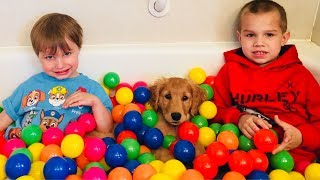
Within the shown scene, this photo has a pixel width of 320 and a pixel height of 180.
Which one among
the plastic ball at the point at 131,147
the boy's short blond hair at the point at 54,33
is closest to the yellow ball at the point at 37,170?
the plastic ball at the point at 131,147

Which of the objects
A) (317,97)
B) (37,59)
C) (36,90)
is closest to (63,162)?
(36,90)

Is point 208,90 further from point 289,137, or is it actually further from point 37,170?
point 37,170

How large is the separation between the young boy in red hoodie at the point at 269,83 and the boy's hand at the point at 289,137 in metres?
0.04

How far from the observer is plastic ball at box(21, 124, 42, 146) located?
4.26ft

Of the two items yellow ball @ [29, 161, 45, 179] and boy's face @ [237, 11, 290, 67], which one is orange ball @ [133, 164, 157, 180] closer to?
yellow ball @ [29, 161, 45, 179]

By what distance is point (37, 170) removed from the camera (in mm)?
1150

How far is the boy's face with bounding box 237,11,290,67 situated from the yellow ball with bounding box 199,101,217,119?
24cm

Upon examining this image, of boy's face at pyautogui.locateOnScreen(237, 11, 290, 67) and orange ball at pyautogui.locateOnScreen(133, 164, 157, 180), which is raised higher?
boy's face at pyautogui.locateOnScreen(237, 11, 290, 67)

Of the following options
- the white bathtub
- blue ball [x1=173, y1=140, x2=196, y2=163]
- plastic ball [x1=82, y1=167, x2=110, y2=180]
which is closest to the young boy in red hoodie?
the white bathtub

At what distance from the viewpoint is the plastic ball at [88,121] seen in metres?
1.37

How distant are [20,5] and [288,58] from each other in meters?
1.04

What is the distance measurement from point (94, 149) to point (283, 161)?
604 millimetres

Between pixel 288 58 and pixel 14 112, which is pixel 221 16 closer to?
pixel 288 58

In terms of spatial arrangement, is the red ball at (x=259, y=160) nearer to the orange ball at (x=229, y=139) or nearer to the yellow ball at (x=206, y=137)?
the orange ball at (x=229, y=139)
